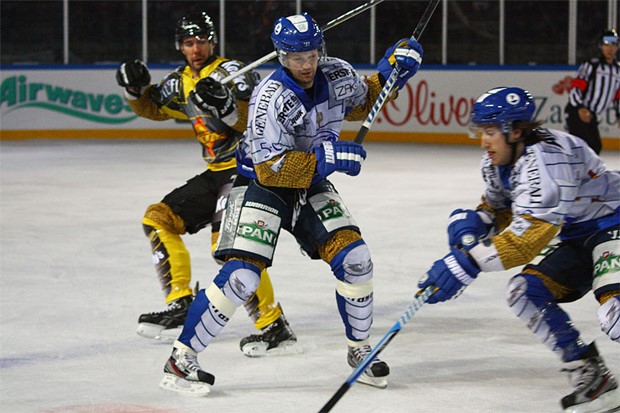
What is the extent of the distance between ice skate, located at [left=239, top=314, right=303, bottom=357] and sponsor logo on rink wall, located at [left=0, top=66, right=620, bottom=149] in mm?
9116

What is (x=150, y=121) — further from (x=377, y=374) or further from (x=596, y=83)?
(x=377, y=374)

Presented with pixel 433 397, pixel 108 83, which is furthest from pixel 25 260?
pixel 108 83

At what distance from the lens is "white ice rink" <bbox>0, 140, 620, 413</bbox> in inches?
149

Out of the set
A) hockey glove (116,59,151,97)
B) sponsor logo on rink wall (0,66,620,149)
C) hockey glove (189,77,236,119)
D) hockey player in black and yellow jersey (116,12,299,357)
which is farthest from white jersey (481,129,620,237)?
sponsor logo on rink wall (0,66,620,149)

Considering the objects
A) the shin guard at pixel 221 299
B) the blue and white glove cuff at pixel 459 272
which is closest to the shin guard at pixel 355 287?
the shin guard at pixel 221 299

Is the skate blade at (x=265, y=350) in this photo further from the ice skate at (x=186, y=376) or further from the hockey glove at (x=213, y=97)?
the hockey glove at (x=213, y=97)

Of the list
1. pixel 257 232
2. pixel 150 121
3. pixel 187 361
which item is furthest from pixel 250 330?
pixel 150 121

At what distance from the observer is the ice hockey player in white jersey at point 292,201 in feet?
12.3

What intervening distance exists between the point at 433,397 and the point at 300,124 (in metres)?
1.02

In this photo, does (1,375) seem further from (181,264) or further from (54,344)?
(181,264)

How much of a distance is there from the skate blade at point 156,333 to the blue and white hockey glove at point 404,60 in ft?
4.49

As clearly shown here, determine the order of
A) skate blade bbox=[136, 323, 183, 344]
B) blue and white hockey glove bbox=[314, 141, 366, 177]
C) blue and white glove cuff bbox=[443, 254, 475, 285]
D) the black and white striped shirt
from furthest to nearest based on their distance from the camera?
the black and white striped shirt < skate blade bbox=[136, 323, 183, 344] < blue and white hockey glove bbox=[314, 141, 366, 177] < blue and white glove cuff bbox=[443, 254, 475, 285]

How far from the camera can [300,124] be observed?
3.82m

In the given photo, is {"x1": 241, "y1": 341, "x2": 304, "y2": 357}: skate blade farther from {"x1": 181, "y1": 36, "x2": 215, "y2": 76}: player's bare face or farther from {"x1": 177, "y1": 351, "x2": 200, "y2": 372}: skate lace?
{"x1": 181, "y1": 36, "x2": 215, "y2": 76}: player's bare face
